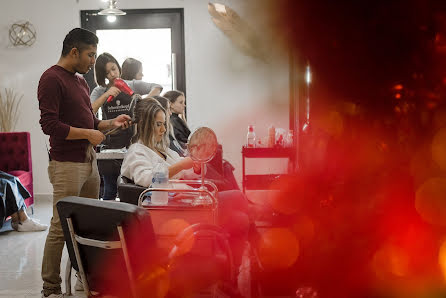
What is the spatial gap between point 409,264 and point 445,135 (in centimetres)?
11

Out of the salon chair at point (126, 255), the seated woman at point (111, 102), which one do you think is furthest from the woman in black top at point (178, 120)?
the salon chair at point (126, 255)

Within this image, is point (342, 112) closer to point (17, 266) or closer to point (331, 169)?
point (331, 169)

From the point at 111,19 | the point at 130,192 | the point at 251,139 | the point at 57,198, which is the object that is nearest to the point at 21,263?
the point at 57,198

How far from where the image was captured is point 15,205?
3834 millimetres

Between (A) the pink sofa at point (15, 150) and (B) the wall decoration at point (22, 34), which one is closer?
(A) the pink sofa at point (15, 150)

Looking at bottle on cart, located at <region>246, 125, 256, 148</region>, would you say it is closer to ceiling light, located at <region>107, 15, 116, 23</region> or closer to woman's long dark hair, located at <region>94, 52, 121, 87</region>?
woman's long dark hair, located at <region>94, 52, 121, 87</region>

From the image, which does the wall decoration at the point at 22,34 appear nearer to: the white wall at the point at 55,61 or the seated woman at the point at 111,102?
the white wall at the point at 55,61

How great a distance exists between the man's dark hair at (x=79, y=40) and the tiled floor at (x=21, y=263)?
1228 millimetres

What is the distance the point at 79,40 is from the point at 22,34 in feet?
11.3

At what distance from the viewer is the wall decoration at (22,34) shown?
16.7 feet

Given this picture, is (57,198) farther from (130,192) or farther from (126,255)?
(126,255)

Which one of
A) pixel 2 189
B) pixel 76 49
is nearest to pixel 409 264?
pixel 76 49

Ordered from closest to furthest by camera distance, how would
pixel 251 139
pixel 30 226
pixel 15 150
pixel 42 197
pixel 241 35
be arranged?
pixel 241 35 → pixel 30 226 → pixel 15 150 → pixel 251 139 → pixel 42 197

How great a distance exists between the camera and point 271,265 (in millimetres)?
519
